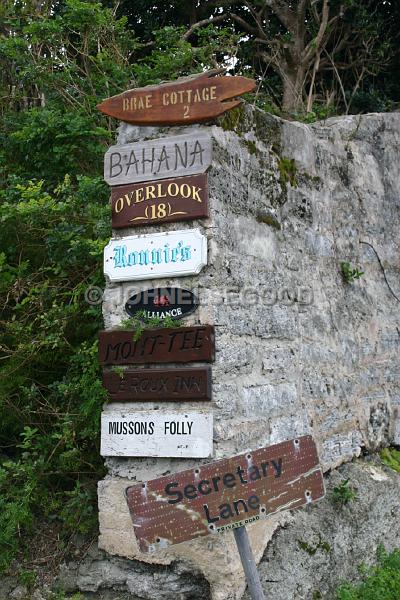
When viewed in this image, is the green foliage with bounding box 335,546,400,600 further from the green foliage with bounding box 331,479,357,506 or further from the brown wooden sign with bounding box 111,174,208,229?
the brown wooden sign with bounding box 111,174,208,229

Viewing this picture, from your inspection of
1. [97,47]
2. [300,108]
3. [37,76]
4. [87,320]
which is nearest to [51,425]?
[87,320]

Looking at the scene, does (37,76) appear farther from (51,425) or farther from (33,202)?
(51,425)

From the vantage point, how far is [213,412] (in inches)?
149

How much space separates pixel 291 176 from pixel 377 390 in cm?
198

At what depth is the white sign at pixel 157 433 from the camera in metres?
3.78

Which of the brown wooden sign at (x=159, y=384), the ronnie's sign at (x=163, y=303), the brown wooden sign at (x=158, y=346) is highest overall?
the ronnie's sign at (x=163, y=303)

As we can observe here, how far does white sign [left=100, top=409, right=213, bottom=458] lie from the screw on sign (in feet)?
2.61

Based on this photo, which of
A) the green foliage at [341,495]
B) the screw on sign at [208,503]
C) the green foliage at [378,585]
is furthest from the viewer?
the green foliage at [341,495]

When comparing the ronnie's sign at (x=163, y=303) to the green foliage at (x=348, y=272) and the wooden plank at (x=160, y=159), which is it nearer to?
the wooden plank at (x=160, y=159)

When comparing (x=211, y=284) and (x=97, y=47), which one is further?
(x=97, y=47)

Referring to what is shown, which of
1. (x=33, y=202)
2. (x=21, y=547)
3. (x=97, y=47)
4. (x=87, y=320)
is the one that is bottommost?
(x=21, y=547)

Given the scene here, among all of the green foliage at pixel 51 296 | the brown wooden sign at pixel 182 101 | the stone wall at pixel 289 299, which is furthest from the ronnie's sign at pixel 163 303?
the brown wooden sign at pixel 182 101

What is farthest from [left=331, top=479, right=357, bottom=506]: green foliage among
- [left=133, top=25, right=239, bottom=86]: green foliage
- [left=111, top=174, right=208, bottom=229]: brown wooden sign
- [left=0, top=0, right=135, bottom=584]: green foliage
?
[left=133, top=25, right=239, bottom=86]: green foliage

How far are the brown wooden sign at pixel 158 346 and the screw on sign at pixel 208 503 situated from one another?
96cm
